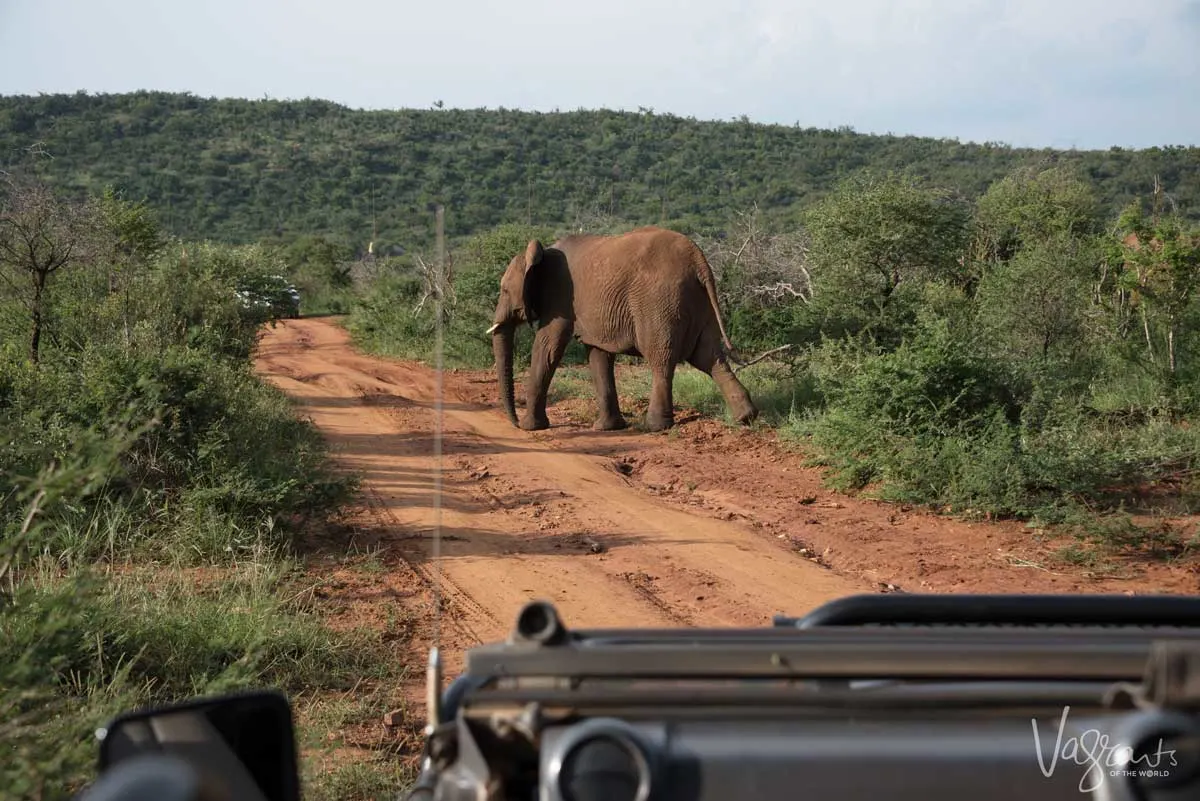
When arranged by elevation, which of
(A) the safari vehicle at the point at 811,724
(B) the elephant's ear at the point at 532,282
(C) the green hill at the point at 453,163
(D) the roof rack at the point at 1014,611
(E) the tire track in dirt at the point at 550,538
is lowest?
(E) the tire track in dirt at the point at 550,538

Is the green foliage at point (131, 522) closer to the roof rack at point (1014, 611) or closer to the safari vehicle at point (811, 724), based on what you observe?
the safari vehicle at point (811, 724)

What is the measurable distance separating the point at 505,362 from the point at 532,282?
99 cm

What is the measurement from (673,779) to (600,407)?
12.1m

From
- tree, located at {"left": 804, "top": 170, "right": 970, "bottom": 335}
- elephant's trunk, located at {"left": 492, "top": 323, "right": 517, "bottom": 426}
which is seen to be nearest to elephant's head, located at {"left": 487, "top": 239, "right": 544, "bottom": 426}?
elephant's trunk, located at {"left": 492, "top": 323, "right": 517, "bottom": 426}

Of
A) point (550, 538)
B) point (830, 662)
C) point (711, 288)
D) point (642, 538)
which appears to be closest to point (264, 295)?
point (711, 288)

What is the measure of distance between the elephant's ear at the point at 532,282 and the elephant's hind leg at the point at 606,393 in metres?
1.06

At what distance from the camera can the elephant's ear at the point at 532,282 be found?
45.0 feet

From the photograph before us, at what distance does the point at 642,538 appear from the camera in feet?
27.6

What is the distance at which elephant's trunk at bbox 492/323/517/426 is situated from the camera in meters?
13.9

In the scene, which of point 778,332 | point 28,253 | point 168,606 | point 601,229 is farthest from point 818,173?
point 168,606

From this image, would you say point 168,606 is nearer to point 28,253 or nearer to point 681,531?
point 681,531

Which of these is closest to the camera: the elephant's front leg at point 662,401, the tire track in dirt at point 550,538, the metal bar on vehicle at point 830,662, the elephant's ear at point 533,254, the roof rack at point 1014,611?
the metal bar on vehicle at point 830,662

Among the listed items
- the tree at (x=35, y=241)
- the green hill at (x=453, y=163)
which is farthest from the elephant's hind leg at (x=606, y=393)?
the green hill at (x=453, y=163)

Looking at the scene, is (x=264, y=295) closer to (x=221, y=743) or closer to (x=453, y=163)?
(x=221, y=743)
